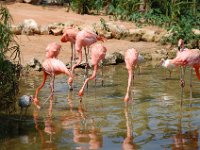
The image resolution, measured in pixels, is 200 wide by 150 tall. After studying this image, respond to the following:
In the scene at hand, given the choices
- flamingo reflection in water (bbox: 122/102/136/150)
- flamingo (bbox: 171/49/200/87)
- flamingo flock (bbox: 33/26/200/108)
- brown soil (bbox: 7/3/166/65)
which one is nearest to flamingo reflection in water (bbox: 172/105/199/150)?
flamingo reflection in water (bbox: 122/102/136/150)

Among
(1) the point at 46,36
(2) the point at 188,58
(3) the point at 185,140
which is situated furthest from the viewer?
(1) the point at 46,36

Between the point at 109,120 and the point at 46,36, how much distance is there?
25.0 ft

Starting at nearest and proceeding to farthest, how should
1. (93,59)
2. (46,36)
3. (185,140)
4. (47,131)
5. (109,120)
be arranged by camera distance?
1. (185,140)
2. (47,131)
3. (109,120)
4. (93,59)
5. (46,36)

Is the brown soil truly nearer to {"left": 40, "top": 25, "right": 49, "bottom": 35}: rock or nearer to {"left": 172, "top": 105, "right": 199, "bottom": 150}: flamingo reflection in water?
{"left": 40, "top": 25, "right": 49, "bottom": 35}: rock

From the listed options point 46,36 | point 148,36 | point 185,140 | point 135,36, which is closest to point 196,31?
point 148,36

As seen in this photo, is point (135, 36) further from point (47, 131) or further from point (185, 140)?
point (185, 140)

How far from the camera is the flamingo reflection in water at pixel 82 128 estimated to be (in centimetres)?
597

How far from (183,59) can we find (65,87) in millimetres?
2252

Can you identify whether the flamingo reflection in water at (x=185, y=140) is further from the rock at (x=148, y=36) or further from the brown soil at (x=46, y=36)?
the rock at (x=148, y=36)

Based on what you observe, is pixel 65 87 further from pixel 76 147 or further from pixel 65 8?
pixel 65 8

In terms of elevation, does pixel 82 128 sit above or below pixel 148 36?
below

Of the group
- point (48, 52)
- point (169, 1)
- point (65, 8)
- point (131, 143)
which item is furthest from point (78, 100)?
point (65, 8)

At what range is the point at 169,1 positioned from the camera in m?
16.3

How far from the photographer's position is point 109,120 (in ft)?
23.0
